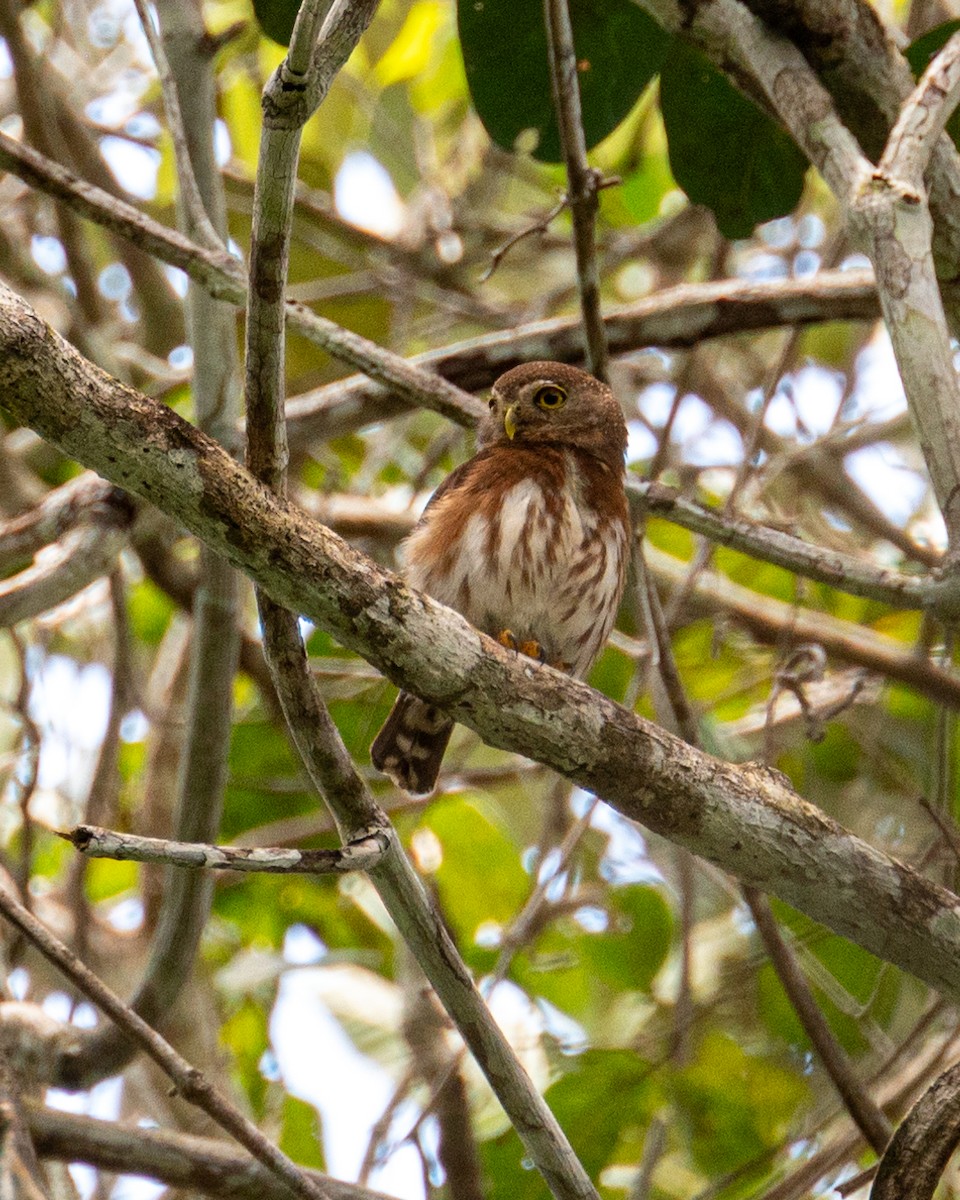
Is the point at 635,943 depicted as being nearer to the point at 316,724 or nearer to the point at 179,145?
the point at 316,724

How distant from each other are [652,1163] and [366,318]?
4243mm

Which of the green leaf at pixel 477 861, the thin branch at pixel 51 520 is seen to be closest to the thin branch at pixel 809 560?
the thin branch at pixel 51 520

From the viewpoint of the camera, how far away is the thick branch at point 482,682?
2.39 meters

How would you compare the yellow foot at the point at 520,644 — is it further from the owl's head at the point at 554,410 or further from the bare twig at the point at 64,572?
the bare twig at the point at 64,572

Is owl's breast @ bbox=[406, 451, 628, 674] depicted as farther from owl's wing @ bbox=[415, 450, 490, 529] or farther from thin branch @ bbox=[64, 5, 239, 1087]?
thin branch @ bbox=[64, 5, 239, 1087]

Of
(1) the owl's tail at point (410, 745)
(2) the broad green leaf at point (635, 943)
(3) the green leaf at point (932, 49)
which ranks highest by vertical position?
(3) the green leaf at point (932, 49)

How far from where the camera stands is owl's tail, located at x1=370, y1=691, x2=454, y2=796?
4492 millimetres

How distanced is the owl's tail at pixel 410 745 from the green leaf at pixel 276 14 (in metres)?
2.06

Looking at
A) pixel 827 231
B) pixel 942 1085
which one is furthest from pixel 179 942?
pixel 827 231

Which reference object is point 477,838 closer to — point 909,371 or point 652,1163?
point 652,1163

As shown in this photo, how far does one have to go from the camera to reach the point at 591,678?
20.1 ft

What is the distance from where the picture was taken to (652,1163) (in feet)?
14.2

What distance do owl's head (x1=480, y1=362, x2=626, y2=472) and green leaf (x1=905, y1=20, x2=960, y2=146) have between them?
130 cm

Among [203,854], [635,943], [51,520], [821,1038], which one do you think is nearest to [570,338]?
[51,520]
